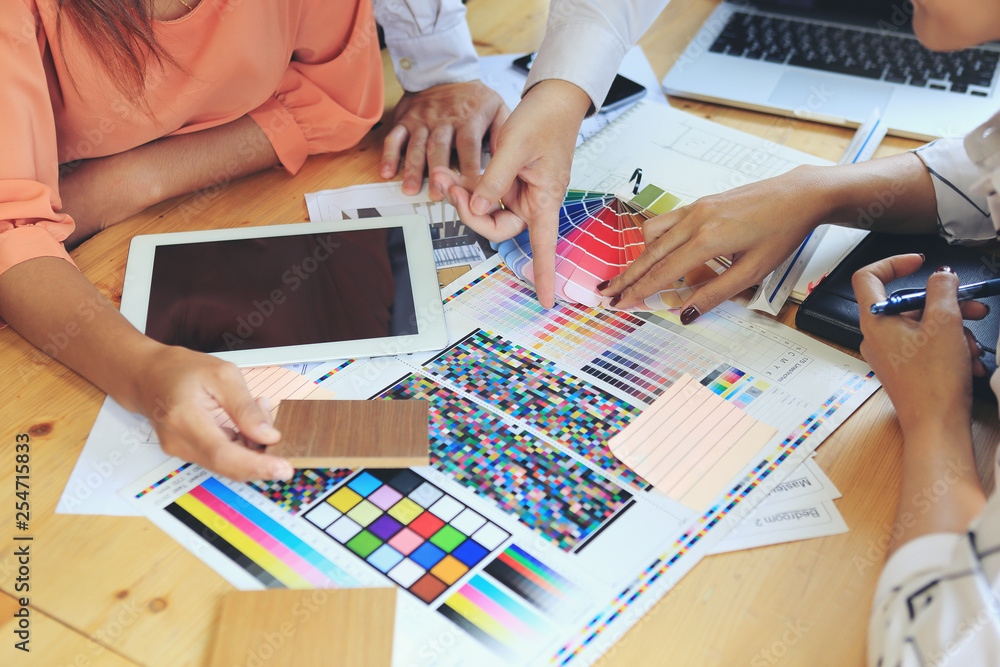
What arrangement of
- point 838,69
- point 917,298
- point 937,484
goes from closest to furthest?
point 937,484 → point 917,298 → point 838,69

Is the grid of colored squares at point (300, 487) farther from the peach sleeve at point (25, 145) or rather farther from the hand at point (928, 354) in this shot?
the hand at point (928, 354)

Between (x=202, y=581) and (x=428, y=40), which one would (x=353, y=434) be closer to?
(x=202, y=581)

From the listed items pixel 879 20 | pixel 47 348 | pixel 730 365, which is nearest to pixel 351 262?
pixel 47 348

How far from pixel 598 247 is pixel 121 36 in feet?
1.94

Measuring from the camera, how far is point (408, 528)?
23.9 inches

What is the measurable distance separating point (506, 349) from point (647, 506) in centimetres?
23

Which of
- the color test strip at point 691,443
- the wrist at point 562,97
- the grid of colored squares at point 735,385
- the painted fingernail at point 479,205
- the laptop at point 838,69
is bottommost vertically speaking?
the color test strip at point 691,443

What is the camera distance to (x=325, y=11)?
3.41ft

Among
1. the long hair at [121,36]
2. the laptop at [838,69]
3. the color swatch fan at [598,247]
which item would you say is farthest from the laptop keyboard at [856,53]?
the long hair at [121,36]

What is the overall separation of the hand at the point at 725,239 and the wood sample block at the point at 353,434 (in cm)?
30

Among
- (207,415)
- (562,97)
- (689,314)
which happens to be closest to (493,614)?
(207,415)

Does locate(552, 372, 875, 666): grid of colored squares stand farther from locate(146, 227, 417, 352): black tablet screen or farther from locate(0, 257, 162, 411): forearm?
locate(0, 257, 162, 411): forearm

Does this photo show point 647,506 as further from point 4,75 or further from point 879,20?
point 879,20

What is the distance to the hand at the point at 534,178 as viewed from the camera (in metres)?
0.83
